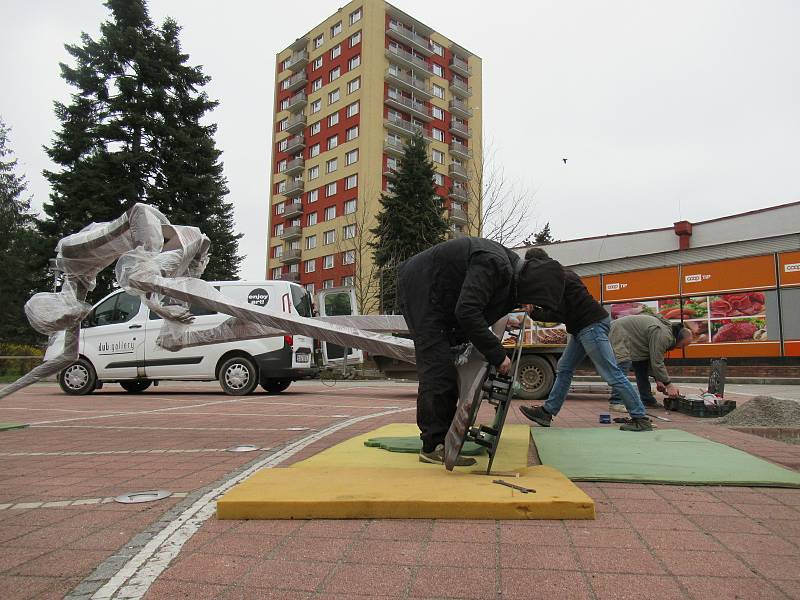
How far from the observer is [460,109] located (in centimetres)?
6106

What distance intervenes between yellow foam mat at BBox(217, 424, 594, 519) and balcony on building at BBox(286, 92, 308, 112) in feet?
199

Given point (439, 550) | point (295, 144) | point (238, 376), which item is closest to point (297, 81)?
point (295, 144)

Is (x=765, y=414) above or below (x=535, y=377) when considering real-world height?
below

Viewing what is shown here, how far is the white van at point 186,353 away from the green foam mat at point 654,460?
284 inches

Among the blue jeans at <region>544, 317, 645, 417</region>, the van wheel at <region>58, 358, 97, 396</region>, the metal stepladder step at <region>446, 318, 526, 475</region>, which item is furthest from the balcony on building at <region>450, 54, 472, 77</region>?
the metal stepladder step at <region>446, 318, 526, 475</region>

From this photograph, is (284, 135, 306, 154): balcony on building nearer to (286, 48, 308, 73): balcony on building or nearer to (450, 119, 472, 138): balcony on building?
(286, 48, 308, 73): balcony on building

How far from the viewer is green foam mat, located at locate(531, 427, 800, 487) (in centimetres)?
338

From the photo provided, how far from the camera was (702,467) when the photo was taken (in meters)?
3.68

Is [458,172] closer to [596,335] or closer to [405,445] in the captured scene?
[596,335]

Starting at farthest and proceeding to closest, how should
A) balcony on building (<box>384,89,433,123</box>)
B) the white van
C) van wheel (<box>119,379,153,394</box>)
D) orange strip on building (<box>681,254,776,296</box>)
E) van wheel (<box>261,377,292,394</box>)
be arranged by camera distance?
balcony on building (<box>384,89,433,123</box>), orange strip on building (<box>681,254,776,296</box>), van wheel (<box>119,379,153,394</box>), van wheel (<box>261,377,292,394</box>), the white van

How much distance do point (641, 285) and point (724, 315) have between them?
9.57 feet

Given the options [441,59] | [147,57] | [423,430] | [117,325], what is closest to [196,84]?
[147,57]

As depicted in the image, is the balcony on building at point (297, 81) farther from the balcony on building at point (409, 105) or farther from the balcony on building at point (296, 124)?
the balcony on building at point (409, 105)

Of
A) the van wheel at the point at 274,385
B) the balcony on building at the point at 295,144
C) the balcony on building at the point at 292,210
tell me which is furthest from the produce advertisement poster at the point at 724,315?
the balcony on building at the point at 295,144
